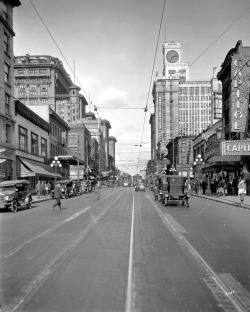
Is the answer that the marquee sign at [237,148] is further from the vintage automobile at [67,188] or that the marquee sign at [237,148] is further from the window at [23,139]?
the window at [23,139]

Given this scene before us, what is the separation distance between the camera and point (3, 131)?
38562 mm

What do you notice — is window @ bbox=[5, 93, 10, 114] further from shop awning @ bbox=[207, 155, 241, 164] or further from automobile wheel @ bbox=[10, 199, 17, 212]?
shop awning @ bbox=[207, 155, 241, 164]

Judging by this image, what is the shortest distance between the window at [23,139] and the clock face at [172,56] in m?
148

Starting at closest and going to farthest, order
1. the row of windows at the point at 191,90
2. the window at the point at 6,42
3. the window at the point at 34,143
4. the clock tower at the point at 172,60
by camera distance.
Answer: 1. the window at the point at 6,42
2. the window at the point at 34,143
3. the row of windows at the point at 191,90
4. the clock tower at the point at 172,60

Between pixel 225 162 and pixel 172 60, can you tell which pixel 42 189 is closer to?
pixel 225 162

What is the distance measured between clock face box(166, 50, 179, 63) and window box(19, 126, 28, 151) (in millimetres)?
147574

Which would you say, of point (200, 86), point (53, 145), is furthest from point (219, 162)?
point (200, 86)

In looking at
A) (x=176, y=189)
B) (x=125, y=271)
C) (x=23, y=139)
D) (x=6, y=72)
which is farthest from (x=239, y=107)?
(x=125, y=271)

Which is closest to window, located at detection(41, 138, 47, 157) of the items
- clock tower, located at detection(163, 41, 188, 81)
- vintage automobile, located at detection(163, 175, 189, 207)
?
vintage automobile, located at detection(163, 175, 189, 207)

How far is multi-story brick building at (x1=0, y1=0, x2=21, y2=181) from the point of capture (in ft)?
125

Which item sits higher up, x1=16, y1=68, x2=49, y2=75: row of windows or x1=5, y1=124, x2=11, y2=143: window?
x1=16, y1=68, x2=49, y2=75: row of windows

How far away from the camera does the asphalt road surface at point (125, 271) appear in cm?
521

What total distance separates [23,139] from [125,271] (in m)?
41.5

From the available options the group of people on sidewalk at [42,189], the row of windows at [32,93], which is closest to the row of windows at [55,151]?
the group of people on sidewalk at [42,189]
